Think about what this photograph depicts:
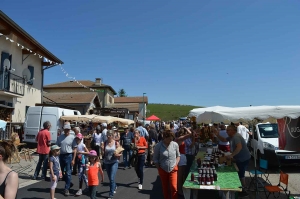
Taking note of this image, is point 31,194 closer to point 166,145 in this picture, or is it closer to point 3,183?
point 166,145

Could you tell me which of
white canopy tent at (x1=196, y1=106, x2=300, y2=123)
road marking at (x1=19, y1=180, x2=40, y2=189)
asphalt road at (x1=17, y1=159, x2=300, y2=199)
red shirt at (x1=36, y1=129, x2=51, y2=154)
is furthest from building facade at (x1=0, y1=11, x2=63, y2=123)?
white canopy tent at (x1=196, y1=106, x2=300, y2=123)

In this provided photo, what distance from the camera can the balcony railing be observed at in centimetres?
1528

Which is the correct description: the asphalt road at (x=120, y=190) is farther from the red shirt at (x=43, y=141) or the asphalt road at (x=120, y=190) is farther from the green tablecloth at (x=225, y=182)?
the green tablecloth at (x=225, y=182)

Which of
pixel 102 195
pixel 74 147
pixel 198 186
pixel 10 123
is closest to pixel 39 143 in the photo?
pixel 74 147

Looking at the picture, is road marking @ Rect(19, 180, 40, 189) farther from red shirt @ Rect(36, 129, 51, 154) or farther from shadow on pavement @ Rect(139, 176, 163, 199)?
shadow on pavement @ Rect(139, 176, 163, 199)

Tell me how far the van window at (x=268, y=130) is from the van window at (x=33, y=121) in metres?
11.0

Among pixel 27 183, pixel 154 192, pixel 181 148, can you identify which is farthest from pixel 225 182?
pixel 27 183

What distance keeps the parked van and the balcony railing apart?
13.7 meters

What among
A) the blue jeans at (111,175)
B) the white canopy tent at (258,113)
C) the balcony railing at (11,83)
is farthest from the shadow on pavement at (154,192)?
the balcony railing at (11,83)

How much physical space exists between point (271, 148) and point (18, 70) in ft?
52.0

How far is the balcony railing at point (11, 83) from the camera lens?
1528cm

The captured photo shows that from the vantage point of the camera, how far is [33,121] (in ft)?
45.2

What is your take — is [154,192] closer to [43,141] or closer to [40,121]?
[43,141]

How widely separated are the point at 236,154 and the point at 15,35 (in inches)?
607
